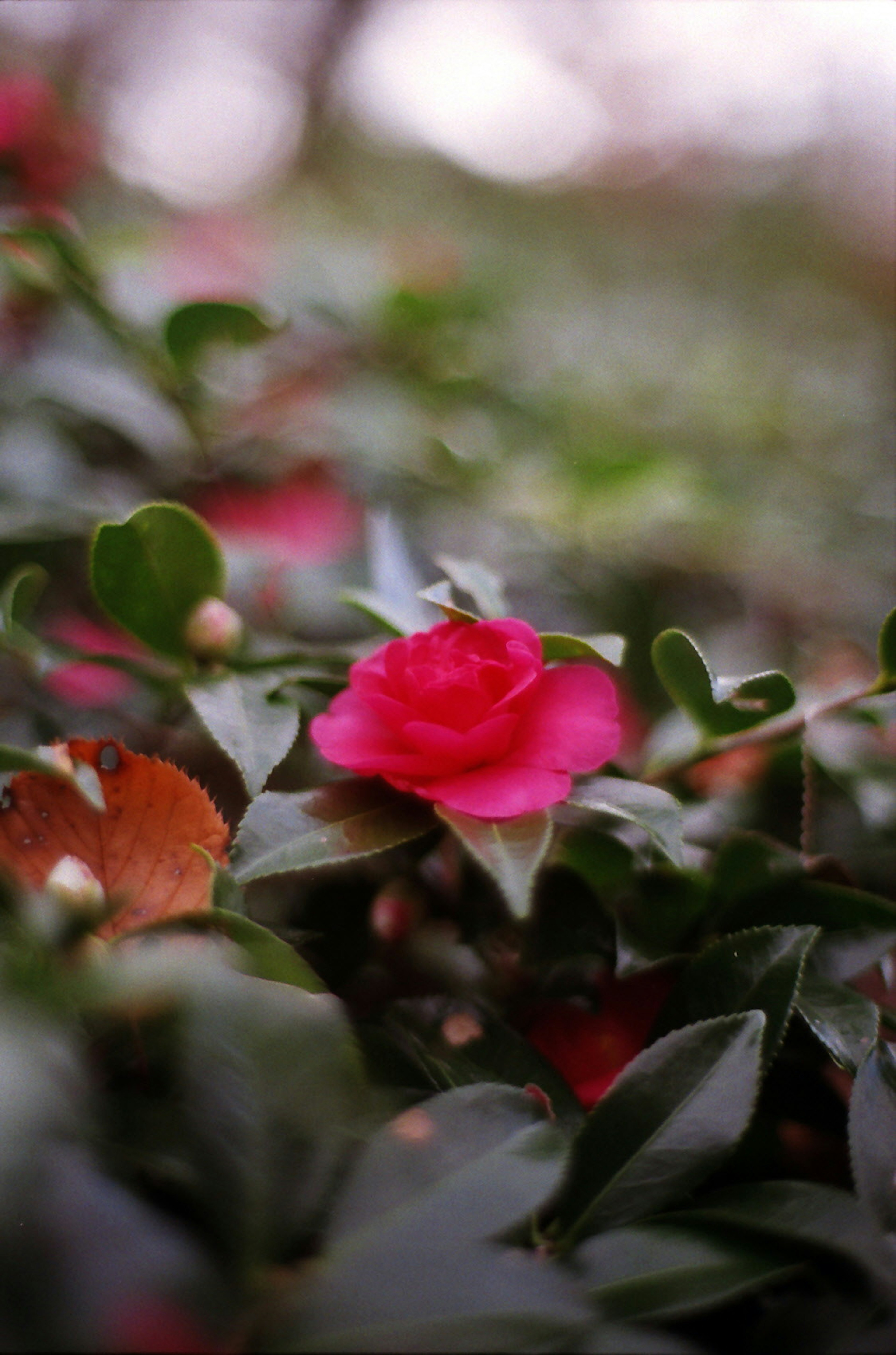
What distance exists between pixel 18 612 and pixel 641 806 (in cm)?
41

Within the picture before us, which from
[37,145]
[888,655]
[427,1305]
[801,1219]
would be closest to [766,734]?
[888,655]

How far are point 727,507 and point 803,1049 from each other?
806 mm

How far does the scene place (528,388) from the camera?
Answer: 133 cm

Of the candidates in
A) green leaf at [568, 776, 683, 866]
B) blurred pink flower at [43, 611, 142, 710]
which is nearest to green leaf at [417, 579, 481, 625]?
green leaf at [568, 776, 683, 866]

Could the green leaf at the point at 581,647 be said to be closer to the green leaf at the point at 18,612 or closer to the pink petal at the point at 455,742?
the pink petal at the point at 455,742

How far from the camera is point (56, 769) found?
0.39 m

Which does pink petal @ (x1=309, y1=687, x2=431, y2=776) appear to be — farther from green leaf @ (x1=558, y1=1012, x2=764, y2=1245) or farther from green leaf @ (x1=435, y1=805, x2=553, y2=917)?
green leaf @ (x1=558, y1=1012, x2=764, y2=1245)

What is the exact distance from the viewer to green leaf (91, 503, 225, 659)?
0.52 metres

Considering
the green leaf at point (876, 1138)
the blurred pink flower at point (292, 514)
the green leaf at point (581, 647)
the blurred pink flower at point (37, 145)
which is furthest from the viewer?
the blurred pink flower at point (37, 145)

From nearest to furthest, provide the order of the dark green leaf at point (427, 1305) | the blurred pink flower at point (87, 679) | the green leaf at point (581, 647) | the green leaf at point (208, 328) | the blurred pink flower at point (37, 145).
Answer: the dark green leaf at point (427, 1305)
the green leaf at point (581, 647)
the blurred pink flower at point (87, 679)
the green leaf at point (208, 328)
the blurred pink flower at point (37, 145)

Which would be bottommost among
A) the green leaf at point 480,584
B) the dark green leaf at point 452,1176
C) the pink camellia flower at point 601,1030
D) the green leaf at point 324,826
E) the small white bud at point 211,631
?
the pink camellia flower at point 601,1030

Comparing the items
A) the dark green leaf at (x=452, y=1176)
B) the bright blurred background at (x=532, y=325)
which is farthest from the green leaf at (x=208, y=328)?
the dark green leaf at (x=452, y=1176)

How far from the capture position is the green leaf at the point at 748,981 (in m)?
0.41

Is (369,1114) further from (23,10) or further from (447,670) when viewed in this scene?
(23,10)
